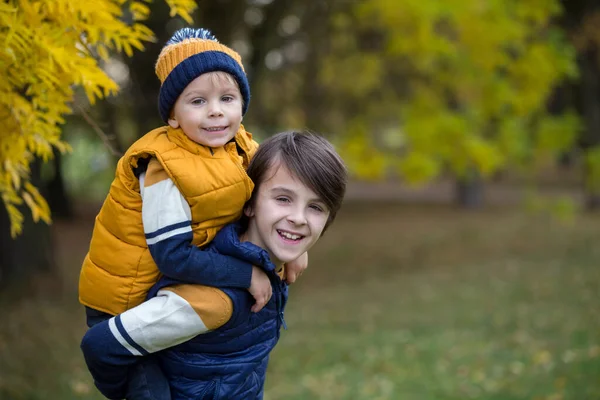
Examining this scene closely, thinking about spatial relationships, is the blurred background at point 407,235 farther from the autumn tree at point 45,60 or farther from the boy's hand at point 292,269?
the boy's hand at point 292,269

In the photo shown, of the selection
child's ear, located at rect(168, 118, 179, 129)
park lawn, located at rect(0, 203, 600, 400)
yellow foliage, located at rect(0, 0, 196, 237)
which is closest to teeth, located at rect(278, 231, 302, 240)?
child's ear, located at rect(168, 118, 179, 129)

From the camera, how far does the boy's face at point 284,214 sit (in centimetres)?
247

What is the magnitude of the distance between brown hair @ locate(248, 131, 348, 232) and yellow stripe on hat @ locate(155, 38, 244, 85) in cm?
34

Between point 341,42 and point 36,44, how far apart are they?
11837 mm

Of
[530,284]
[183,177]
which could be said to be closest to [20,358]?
[183,177]

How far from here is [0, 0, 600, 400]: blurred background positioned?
7477 millimetres

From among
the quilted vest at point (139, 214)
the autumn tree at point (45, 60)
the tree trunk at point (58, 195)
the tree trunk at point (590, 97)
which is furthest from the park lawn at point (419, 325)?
the quilted vest at point (139, 214)

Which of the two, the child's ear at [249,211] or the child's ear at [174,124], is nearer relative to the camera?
the child's ear at [174,124]

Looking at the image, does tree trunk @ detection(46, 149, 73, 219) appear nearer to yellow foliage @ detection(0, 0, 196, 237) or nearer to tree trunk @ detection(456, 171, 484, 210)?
tree trunk @ detection(456, 171, 484, 210)

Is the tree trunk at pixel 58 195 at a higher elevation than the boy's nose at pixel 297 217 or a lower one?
lower

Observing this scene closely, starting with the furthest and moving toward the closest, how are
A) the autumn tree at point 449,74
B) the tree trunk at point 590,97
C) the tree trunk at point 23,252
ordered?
1. the tree trunk at point 590,97
2. the tree trunk at point 23,252
3. the autumn tree at point 449,74

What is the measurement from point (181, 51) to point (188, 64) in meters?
0.07

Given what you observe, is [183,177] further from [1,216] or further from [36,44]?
[1,216]

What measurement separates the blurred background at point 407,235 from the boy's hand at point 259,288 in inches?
115
